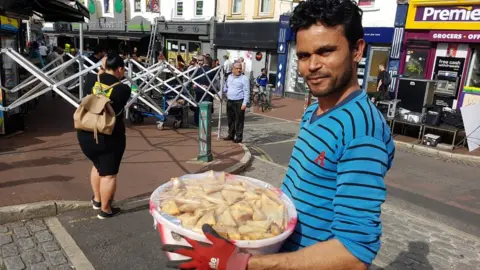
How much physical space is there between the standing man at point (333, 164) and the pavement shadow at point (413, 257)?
3.01m

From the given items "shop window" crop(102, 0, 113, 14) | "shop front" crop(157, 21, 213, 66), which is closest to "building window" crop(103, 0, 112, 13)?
"shop window" crop(102, 0, 113, 14)

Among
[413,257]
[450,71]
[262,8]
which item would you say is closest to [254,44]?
[262,8]

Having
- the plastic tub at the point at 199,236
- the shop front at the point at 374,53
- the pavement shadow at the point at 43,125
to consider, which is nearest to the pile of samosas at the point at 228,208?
the plastic tub at the point at 199,236

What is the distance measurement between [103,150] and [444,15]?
44.2 feet

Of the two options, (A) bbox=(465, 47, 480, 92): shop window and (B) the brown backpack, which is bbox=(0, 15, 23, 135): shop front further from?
(A) bbox=(465, 47, 480, 92): shop window

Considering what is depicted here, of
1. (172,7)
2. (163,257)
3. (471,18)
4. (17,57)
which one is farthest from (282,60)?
(163,257)

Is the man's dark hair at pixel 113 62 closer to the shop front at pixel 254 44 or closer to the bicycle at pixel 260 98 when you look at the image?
the bicycle at pixel 260 98

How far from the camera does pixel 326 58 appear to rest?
1.39 m

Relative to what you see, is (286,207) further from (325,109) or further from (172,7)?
(172,7)

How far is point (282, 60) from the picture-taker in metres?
19.2

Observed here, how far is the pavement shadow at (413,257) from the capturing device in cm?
400

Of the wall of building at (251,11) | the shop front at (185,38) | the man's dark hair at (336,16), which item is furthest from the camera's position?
the shop front at (185,38)

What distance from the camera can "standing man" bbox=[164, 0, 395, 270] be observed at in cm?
125

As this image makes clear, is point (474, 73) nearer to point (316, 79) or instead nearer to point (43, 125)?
point (43, 125)
